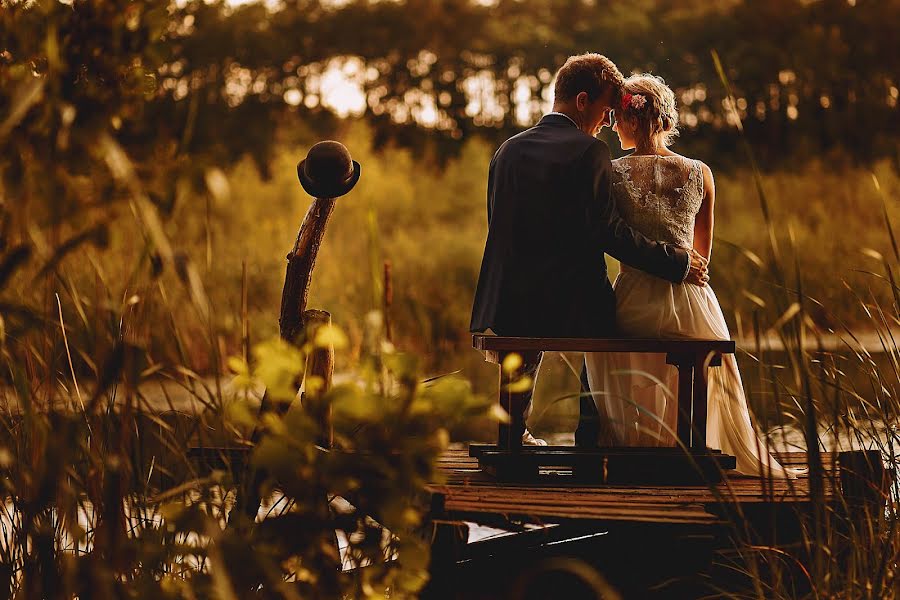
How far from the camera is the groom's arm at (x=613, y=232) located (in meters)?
3.41

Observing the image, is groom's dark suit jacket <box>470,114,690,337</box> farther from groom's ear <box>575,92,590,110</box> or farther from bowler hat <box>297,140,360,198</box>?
bowler hat <box>297,140,360,198</box>

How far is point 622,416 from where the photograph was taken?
3748 mm

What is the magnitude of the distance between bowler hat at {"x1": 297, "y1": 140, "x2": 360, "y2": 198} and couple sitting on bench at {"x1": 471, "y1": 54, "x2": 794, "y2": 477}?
57 cm

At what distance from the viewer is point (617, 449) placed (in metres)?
3.28

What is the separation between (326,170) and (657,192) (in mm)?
1075

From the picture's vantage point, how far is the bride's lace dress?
3.60m

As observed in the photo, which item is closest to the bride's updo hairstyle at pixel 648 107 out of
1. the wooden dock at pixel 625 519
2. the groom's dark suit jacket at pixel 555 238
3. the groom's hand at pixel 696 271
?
the groom's dark suit jacket at pixel 555 238

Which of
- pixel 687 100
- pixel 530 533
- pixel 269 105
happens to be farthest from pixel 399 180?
pixel 530 533

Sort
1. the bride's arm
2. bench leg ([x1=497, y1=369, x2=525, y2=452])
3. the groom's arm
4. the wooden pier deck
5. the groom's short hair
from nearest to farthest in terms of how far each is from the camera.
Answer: the wooden pier deck < bench leg ([x1=497, y1=369, x2=525, y2=452]) < the groom's arm < the groom's short hair < the bride's arm

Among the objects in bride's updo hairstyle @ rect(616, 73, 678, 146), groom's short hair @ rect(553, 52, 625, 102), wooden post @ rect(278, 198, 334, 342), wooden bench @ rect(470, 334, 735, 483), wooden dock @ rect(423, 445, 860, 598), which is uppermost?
groom's short hair @ rect(553, 52, 625, 102)

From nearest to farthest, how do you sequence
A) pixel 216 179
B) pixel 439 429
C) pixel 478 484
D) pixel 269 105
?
pixel 216 179
pixel 439 429
pixel 478 484
pixel 269 105

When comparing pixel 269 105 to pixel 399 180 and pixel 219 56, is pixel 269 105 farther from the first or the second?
pixel 399 180

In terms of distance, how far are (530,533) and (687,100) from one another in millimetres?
13968

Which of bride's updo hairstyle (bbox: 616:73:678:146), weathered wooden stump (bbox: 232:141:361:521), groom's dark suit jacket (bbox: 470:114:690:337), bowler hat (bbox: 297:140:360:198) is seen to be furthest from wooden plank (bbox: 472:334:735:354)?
bride's updo hairstyle (bbox: 616:73:678:146)
